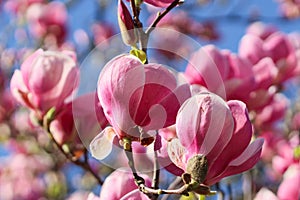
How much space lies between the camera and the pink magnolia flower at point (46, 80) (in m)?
1.25

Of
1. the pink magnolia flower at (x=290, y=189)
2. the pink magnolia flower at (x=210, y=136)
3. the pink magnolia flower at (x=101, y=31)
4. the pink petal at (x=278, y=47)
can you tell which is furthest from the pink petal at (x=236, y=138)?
the pink magnolia flower at (x=101, y=31)

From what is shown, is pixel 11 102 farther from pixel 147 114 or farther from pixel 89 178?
pixel 147 114

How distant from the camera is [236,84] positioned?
4.24 ft

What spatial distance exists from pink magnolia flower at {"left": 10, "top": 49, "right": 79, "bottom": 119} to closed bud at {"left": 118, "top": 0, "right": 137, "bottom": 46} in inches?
14.3

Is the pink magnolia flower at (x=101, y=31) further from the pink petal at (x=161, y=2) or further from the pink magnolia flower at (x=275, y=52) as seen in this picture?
the pink petal at (x=161, y=2)

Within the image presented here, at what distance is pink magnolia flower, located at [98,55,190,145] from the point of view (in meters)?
0.79

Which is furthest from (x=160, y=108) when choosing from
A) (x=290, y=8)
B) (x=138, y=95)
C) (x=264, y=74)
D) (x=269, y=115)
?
(x=290, y=8)

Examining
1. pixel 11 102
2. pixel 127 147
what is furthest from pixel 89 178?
pixel 127 147

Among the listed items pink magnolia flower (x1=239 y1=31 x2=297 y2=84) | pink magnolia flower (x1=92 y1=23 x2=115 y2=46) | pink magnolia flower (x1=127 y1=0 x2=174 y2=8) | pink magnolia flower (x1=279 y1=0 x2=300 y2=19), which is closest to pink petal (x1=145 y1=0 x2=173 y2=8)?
pink magnolia flower (x1=127 y1=0 x2=174 y2=8)

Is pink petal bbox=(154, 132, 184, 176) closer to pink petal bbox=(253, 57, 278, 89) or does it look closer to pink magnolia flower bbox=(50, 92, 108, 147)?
pink magnolia flower bbox=(50, 92, 108, 147)

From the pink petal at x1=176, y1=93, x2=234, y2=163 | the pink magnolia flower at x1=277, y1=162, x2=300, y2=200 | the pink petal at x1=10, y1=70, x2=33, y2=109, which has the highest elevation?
the pink petal at x1=176, y1=93, x2=234, y2=163

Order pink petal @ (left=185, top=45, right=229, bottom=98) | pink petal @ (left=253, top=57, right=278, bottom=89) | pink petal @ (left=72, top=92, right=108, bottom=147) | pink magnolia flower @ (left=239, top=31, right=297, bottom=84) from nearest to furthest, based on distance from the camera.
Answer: pink petal @ (left=72, top=92, right=108, bottom=147)
pink petal @ (left=185, top=45, right=229, bottom=98)
pink petal @ (left=253, top=57, right=278, bottom=89)
pink magnolia flower @ (left=239, top=31, right=297, bottom=84)

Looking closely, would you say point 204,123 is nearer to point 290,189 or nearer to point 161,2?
point 161,2

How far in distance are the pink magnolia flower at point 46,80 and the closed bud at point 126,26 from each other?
36 centimetres
